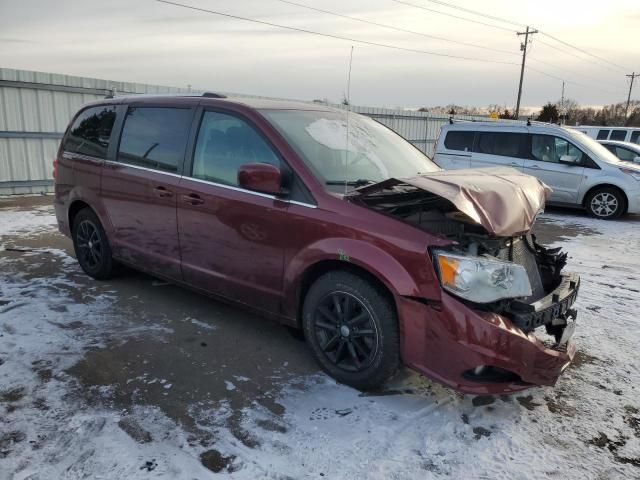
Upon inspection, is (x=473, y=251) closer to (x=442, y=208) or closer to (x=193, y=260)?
(x=442, y=208)

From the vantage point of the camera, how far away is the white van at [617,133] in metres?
17.8

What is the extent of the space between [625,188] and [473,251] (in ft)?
28.7

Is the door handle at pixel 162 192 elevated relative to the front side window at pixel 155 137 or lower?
lower

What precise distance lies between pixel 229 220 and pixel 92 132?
2343mm

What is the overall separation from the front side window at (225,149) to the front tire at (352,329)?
0.98 m

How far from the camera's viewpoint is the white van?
1784cm

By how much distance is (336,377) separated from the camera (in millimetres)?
3314

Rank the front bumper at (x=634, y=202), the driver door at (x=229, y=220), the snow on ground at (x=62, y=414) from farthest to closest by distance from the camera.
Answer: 1. the front bumper at (x=634, y=202)
2. the driver door at (x=229, y=220)
3. the snow on ground at (x=62, y=414)

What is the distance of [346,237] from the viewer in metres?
3.08

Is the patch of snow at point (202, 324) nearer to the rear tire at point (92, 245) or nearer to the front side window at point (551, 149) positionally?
the rear tire at point (92, 245)

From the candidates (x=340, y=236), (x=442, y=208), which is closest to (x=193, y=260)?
(x=340, y=236)

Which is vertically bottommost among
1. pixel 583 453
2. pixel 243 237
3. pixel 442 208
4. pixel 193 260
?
pixel 583 453

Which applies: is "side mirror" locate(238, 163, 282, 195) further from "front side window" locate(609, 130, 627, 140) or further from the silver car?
"front side window" locate(609, 130, 627, 140)

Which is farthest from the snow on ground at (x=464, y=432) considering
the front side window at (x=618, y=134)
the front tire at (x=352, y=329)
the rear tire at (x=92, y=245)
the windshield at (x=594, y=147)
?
the front side window at (x=618, y=134)
